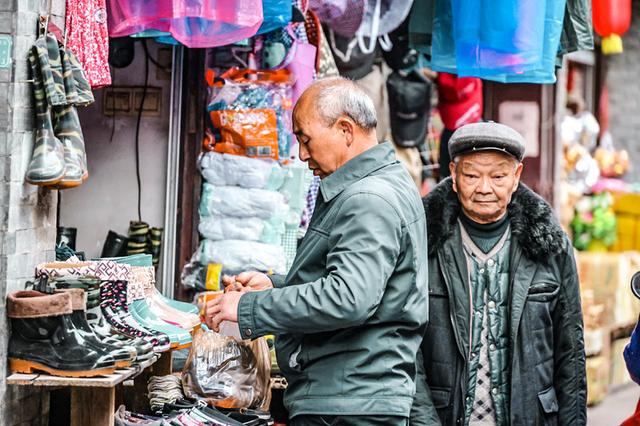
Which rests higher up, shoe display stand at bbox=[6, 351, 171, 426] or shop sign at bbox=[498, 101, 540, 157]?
shop sign at bbox=[498, 101, 540, 157]

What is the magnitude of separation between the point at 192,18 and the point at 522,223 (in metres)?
1.65

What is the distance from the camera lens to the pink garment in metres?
4.05

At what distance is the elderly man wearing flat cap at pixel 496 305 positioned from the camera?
4094mm

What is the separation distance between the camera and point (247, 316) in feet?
11.2

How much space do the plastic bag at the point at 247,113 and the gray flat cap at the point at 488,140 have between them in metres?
1.66

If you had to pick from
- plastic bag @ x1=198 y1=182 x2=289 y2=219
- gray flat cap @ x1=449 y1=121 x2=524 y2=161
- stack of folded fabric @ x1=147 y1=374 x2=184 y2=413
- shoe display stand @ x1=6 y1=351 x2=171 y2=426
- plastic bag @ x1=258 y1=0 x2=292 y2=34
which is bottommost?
stack of folded fabric @ x1=147 y1=374 x2=184 y2=413

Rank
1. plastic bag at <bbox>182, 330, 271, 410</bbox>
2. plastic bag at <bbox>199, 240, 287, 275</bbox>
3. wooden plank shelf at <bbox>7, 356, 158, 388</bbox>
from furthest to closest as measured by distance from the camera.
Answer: plastic bag at <bbox>199, 240, 287, 275</bbox>
plastic bag at <bbox>182, 330, 271, 410</bbox>
wooden plank shelf at <bbox>7, 356, 158, 388</bbox>

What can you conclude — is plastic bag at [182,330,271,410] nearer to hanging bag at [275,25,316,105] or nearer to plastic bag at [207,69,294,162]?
plastic bag at [207,69,294,162]

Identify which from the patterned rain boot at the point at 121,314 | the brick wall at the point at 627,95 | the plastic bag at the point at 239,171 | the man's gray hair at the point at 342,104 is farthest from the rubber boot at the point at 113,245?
the brick wall at the point at 627,95

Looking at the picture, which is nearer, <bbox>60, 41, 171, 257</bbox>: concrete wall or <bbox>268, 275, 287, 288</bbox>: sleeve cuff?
<bbox>268, 275, 287, 288</bbox>: sleeve cuff

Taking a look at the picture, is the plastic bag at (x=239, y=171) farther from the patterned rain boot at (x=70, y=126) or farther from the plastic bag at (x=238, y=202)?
the patterned rain boot at (x=70, y=126)

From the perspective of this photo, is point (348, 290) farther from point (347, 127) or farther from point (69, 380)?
point (69, 380)

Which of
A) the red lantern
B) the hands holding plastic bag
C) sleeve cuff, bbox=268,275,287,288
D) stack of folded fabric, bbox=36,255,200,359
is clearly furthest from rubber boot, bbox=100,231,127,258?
the red lantern

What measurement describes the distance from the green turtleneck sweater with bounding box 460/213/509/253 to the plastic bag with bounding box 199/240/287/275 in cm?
162
